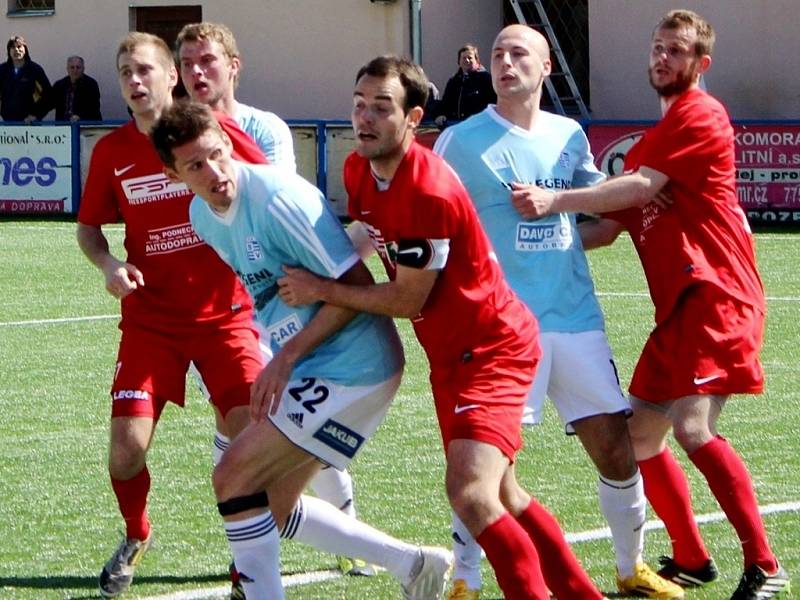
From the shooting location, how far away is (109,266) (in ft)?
19.4

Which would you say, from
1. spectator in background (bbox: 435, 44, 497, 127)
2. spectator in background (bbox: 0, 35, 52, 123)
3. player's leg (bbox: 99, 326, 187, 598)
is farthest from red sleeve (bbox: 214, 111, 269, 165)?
spectator in background (bbox: 0, 35, 52, 123)

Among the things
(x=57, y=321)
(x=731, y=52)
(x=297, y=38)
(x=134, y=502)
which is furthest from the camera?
(x=297, y=38)

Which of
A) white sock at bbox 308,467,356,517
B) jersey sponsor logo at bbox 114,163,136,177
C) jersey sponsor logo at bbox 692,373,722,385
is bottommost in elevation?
white sock at bbox 308,467,356,517

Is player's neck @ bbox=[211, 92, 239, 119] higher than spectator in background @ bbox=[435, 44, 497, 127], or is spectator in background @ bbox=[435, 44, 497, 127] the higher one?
player's neck @ bbox=[211, 92, 239, 119]

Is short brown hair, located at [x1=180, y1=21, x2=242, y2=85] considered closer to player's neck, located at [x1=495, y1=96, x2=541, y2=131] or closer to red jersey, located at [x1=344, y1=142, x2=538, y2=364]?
player's neck, located at [x1=495, y1=96, x2=541, y2=131]

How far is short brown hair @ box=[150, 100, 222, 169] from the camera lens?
4883 mm

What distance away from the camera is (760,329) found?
577 cm

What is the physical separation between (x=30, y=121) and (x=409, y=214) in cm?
1761

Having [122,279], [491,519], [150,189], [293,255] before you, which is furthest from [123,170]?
[491,519]

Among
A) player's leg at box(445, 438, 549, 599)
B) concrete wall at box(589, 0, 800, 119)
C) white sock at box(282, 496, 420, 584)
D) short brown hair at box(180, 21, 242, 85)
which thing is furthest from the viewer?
concrete wall at box(589, 0, 800, 119)

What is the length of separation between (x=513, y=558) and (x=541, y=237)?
4.53ft

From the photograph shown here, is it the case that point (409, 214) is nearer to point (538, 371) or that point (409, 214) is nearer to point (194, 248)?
point (538, 371)

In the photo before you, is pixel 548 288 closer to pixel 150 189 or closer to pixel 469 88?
pixel 150 189

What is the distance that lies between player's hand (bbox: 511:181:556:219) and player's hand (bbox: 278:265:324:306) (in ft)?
2.92
